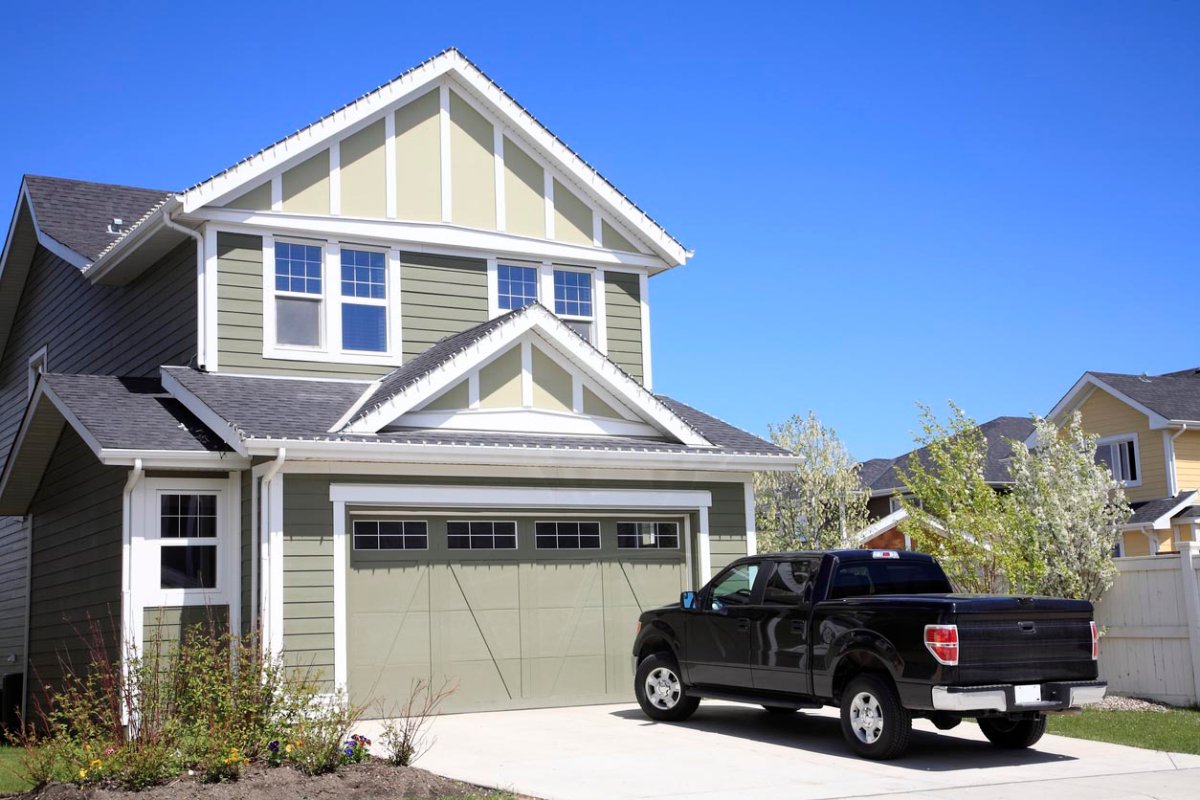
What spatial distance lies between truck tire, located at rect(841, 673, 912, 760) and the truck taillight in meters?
0.68

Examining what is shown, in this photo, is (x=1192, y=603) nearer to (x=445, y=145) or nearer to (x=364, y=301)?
(x=364, y=301)

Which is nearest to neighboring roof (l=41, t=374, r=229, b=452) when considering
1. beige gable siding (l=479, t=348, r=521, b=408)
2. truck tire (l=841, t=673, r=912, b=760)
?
beige gable siding (l=479, t=348, r=521, b=408)

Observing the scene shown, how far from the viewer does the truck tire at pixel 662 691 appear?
45.8ft

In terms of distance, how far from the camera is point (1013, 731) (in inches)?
477

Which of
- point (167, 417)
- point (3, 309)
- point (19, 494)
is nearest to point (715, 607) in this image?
point (167, 417)

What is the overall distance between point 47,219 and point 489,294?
8.54m

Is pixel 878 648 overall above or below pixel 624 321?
below

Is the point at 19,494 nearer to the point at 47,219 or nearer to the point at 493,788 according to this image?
the point at 47,219

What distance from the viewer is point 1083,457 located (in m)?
17.8

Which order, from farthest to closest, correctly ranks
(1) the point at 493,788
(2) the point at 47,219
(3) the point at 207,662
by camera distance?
(2) the point at 47,219 < (3) the point at 207,662 < (1) the point at 493,788

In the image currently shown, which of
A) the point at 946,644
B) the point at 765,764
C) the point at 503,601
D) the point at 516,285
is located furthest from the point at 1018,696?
the point at 516,285

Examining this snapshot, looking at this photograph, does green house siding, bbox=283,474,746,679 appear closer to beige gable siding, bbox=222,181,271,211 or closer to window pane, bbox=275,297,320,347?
window pane, bbox=275,297,320,347

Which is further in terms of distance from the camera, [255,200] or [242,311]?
[255,200]

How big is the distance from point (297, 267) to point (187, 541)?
4233 millimetres
